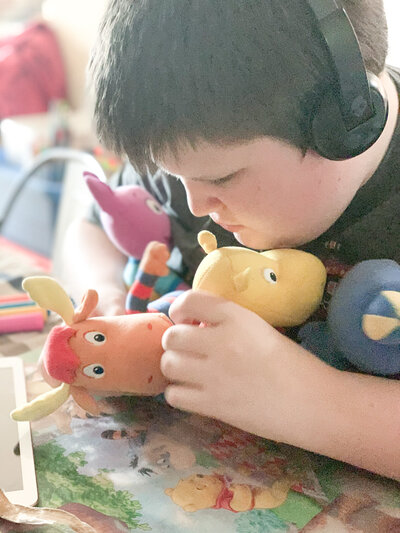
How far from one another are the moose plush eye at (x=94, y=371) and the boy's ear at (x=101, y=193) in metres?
0.21

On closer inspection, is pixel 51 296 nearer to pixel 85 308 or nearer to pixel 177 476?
pixel 85 308

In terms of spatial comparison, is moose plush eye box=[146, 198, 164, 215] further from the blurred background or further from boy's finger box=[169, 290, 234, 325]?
the blurred background

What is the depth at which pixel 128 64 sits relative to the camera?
1.42 feet

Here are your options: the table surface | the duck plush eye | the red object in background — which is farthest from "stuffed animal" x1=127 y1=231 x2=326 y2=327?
the red object in background

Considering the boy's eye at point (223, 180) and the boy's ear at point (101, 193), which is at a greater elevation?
the boy's eye at point (223, 180)

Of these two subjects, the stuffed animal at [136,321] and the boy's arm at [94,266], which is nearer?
the stuffed animal at [136,321]

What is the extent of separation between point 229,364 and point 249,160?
147 mm

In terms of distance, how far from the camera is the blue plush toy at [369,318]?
1.35 feet

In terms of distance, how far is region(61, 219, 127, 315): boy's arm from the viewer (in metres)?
0.63

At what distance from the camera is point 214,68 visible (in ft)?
1.36

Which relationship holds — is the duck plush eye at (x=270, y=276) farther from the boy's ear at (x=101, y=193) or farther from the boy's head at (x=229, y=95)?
the boy's ear at (x=101, y=193)

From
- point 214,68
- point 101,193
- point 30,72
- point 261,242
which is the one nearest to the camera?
point 214,68

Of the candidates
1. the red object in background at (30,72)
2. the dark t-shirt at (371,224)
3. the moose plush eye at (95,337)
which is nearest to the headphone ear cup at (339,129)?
the dark t-shirt at (371,224)

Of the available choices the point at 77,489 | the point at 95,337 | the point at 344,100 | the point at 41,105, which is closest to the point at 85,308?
the point at 95,337
